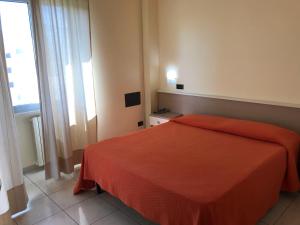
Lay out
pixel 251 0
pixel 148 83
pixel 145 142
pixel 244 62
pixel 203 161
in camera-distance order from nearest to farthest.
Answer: pixel 203 161 → pixel 145 142 → pixel 251 0 → pixel 244 62 → pixel 148 83

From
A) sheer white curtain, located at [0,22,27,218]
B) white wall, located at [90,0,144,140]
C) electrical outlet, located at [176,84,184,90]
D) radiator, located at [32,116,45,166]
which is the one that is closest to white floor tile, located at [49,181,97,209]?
sheer white curtain, located at [0,22,27,218]

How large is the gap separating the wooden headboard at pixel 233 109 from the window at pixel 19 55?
198 centimetres

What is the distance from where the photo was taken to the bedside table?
3.65 meters

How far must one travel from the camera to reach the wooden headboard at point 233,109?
2.72 metres

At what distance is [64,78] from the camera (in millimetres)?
2945

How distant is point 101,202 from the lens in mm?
2531

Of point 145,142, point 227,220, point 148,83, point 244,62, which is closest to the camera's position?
Result: point 227,220

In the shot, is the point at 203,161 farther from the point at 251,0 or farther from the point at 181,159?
the point at 251,0

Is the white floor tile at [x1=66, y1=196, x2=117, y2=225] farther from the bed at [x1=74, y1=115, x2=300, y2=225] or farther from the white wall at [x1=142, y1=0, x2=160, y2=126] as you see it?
the white wall at [x1=142, y1=0, x2=160, y2=126]

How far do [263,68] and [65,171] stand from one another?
276 cm

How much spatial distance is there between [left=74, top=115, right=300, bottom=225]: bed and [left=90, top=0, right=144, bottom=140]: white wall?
87cm

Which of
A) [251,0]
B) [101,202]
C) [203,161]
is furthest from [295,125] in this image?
[101,202]

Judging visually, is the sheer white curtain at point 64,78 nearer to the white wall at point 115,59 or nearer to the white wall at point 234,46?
the white wall at point 115,59

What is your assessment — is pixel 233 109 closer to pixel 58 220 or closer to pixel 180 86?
pixel 180 86
